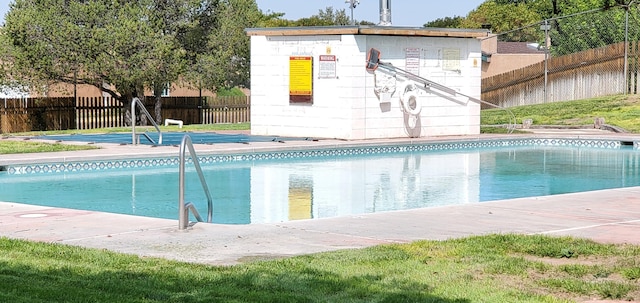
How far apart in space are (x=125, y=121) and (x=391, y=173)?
610 inches

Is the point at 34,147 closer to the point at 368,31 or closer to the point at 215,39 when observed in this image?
the point at 368,31

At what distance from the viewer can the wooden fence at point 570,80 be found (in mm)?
32688

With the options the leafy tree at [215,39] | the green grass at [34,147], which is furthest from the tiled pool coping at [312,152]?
the leafy tree at [215,39]

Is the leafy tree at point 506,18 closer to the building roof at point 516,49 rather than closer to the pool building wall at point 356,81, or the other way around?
the building roof at point 516,49

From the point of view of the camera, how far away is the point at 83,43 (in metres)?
28.6

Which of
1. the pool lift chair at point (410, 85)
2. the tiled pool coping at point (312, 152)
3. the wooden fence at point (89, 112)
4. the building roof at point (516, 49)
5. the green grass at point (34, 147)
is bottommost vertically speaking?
the tiled pool coping at point (312, 152)

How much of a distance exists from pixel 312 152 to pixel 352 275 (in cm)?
1365

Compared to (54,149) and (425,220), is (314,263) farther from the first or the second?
(54,149)

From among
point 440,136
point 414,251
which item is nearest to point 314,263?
point 414,251

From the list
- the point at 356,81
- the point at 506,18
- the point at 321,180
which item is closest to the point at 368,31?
the point at 356,81

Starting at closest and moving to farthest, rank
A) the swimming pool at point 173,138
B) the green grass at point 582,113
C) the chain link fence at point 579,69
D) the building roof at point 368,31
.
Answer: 1. the swimming pool at point 173,138
2. the building roof at point 368,31
3. the green grass at point 582,113
4. the chain link fence at point 579,69

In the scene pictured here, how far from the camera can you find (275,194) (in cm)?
1431

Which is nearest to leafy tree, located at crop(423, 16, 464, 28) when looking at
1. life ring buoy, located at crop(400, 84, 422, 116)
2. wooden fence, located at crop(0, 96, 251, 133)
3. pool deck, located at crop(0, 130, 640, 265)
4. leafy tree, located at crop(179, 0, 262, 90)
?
wooden fence, located at crop(0, 96, 251, 133)

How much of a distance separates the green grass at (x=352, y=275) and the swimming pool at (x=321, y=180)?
4.46 m
